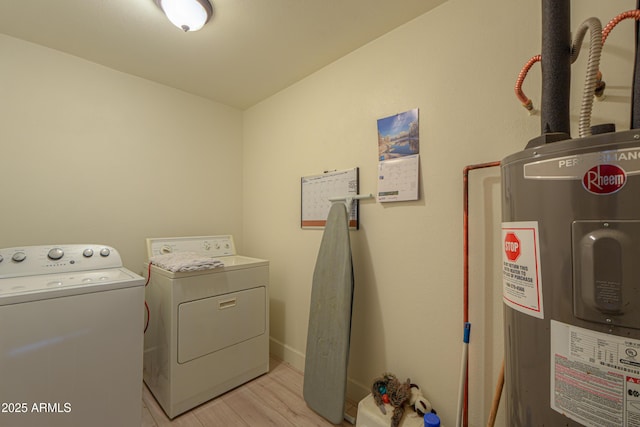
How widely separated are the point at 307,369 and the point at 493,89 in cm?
186

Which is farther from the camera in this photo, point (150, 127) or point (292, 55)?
point (150, 127)

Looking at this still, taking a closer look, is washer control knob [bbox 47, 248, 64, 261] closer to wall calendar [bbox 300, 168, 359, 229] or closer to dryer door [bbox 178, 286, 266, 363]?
dryer door [bbox 178, 286, 266, 363]

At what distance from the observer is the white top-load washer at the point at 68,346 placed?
3.31 feet

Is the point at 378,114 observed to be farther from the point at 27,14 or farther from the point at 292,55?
the point at 27,14

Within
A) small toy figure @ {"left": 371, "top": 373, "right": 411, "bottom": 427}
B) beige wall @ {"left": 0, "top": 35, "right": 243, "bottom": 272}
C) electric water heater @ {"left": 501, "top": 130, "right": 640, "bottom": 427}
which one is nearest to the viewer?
electric water heater @ {"left": 501, "top": 130, "right": 640, "bottom": 427}

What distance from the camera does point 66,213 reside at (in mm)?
1757

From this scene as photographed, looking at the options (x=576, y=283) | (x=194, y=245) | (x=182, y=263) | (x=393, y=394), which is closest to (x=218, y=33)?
(x=182, y=263)

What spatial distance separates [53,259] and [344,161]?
1846 millimetres

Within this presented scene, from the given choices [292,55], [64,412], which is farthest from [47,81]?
[64,412]

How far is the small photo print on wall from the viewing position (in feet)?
4.71

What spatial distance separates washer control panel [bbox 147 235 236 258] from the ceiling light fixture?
4.87ft

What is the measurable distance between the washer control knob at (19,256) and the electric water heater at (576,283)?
228 cm

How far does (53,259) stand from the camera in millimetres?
1482

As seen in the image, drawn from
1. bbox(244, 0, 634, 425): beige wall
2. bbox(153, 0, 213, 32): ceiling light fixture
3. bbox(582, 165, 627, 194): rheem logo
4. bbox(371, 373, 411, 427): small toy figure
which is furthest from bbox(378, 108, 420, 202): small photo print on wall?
bbox(153, 0, 213, 32): ceiling light fixture
